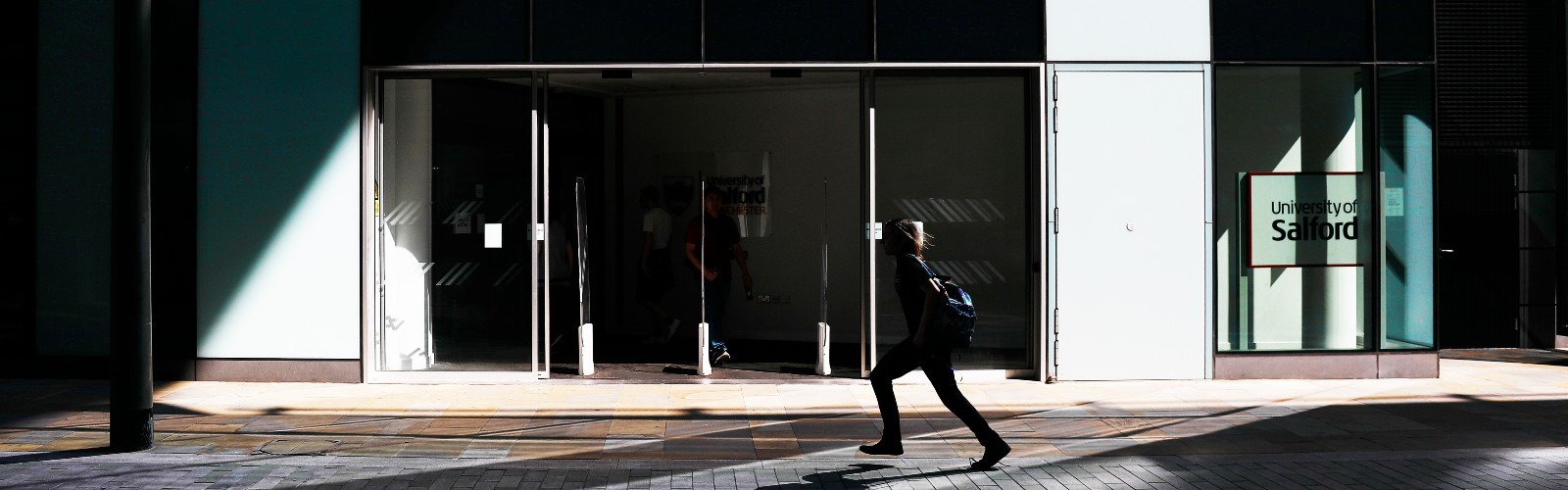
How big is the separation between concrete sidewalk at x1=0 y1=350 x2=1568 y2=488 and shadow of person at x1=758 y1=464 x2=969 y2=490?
0.02 metres

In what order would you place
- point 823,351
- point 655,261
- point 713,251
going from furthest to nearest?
point 655,261 < point 713,251 < point 823,351

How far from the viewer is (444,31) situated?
10422mm

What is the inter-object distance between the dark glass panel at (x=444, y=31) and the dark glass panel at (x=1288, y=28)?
5605 millimetres

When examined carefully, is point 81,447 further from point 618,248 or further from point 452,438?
point 618,248

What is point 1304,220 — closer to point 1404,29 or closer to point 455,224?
point 1404,29

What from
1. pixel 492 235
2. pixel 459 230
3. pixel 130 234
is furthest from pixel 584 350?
pixel 130 234

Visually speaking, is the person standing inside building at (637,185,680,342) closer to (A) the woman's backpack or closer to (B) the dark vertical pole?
(B) the dark vertical pole

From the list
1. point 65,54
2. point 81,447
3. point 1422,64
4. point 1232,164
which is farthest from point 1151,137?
point 65,54

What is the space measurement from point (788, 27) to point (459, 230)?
3131 mm

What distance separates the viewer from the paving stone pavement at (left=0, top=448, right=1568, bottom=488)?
6.50 metres

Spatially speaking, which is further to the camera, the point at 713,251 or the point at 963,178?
the point at 713,251

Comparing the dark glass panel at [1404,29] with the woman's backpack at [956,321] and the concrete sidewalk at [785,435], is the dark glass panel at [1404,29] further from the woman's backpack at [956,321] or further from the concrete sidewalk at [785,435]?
the woman's backpack at [956,321]

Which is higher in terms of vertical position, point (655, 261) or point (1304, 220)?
point (1304, 220)

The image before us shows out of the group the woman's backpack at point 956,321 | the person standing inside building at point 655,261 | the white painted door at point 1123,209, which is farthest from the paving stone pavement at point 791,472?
the person standing inside building at point 655,261
